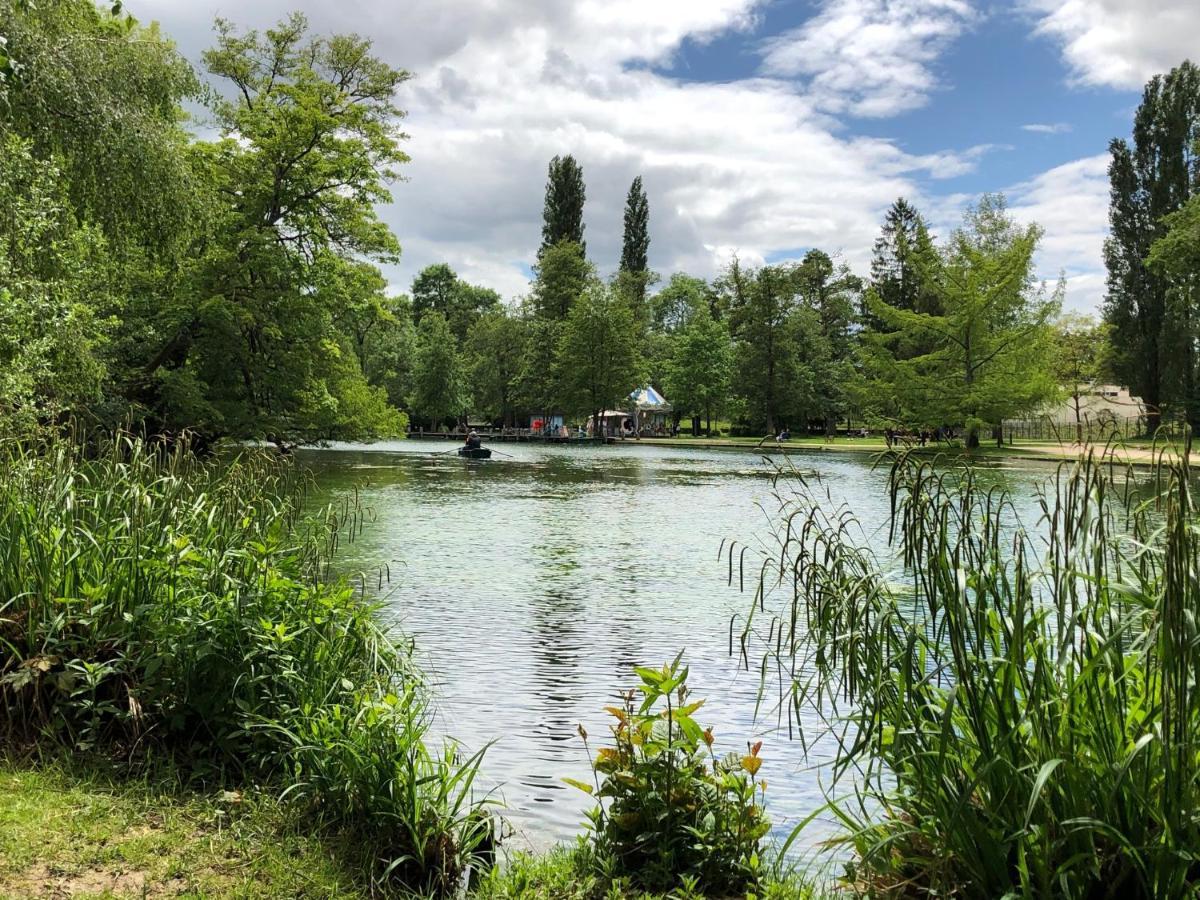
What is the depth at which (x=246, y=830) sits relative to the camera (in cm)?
335

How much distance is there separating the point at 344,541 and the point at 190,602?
1039cm

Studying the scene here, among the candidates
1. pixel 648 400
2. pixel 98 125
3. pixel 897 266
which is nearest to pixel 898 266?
pixel 897 266

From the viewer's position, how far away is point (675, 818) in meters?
3.23

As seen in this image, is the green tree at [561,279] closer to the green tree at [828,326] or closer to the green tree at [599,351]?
the green tree at [599,351]

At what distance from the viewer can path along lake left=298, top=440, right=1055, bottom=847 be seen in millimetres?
5422

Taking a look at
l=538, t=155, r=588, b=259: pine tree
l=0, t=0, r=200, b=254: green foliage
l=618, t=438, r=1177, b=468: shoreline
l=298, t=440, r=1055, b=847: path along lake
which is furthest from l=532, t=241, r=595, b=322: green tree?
l=0, t=0, r=200, b=254: green foliage

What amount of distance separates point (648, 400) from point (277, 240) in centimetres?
5216

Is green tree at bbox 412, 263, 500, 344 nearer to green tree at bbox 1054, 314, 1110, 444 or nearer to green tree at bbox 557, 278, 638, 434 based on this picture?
green tree at bbox 557, 278, 638, 434

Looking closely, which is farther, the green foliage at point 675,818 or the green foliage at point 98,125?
the green foliage at point 98,125

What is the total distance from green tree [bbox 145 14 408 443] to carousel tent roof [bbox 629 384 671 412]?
155 feet

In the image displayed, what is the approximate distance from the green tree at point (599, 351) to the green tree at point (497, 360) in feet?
23.5

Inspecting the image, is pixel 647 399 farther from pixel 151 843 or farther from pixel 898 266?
pixel 151 843

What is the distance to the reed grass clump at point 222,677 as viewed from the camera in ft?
11.3

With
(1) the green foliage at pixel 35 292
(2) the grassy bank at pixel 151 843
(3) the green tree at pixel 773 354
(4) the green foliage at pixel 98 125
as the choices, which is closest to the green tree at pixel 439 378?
(3) the green tree at pixel 773 354
